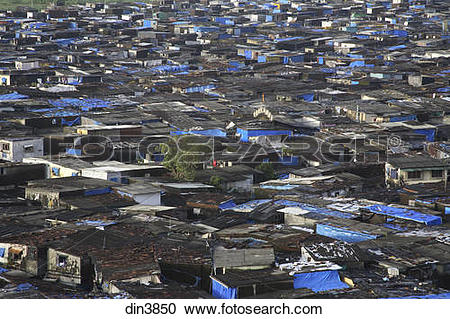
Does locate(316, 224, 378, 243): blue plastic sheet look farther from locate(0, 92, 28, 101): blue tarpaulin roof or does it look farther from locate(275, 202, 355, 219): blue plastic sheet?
locate(0, 92, 28, 101): blue tarpaulin roof

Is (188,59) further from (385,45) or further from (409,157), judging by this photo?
(409,157)

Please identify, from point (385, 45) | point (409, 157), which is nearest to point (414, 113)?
point (409, 157)

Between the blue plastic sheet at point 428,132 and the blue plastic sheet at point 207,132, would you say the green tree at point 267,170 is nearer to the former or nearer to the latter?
the blue plastic sheet at point 207,132

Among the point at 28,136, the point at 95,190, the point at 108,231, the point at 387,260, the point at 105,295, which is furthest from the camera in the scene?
the point at 28,136

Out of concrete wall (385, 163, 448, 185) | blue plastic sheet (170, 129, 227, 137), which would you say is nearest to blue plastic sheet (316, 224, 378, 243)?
concrete wall (385, 163, 448, 185)

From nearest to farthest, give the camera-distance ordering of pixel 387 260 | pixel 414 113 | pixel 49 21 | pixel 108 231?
pixel 387 260
pixel 108 231
pixel 414 113
pixel 49 21
